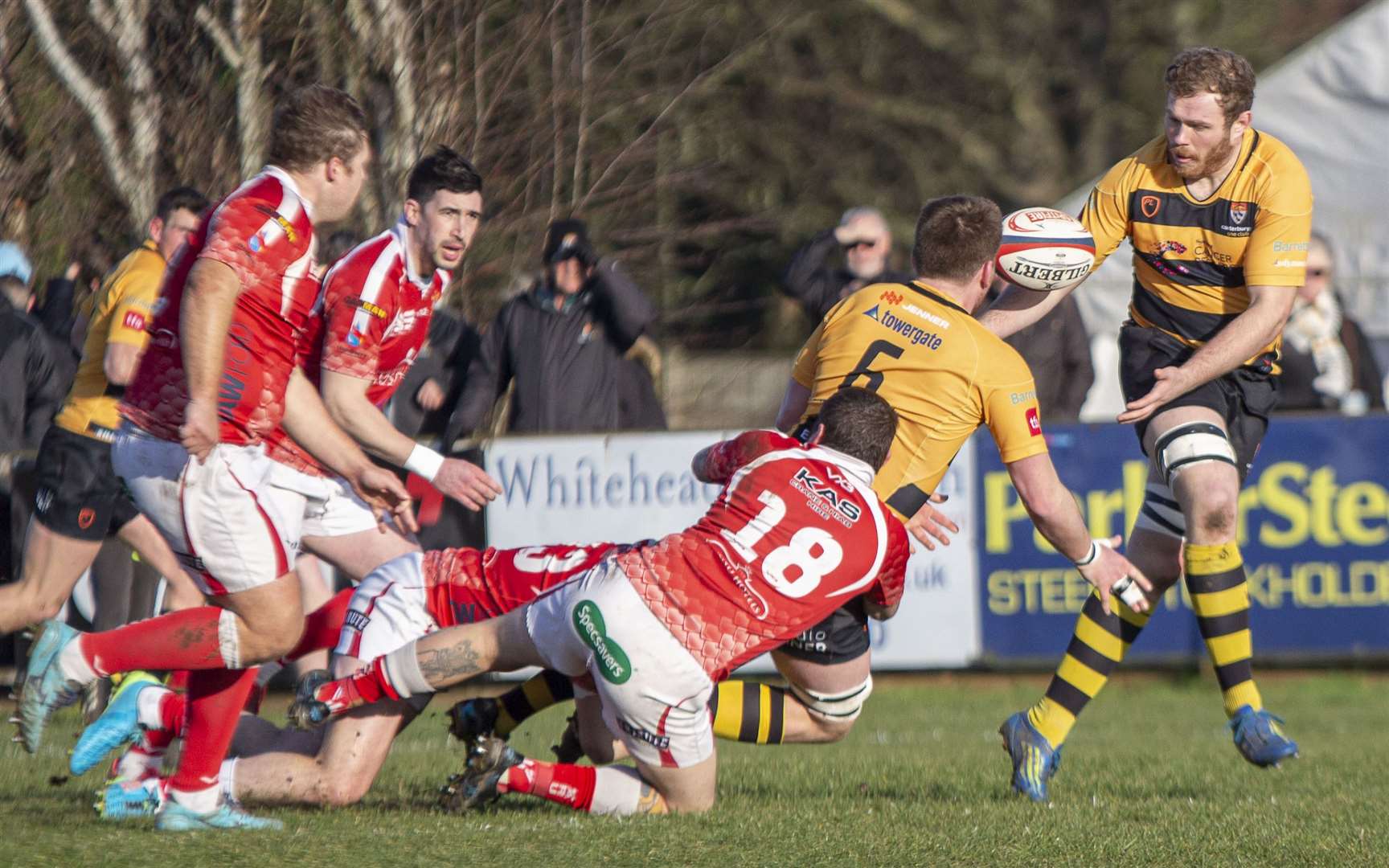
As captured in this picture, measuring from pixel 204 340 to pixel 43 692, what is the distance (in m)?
1.36

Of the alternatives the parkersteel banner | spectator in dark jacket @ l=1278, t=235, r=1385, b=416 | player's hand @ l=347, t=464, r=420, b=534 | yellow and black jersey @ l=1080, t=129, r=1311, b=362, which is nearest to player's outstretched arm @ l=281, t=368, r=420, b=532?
player's hand @ l=347, t=464, r=420, b=534

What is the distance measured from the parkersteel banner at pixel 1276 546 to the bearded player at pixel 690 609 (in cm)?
465

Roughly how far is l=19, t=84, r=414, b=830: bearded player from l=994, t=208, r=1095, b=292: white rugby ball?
2209mm

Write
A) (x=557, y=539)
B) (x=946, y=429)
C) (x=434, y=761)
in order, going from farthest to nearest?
1. (x=557, y=539)
2. (x=434, y=761)
3. (x=946, y=429)

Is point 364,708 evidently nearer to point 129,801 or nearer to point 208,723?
point 208,723

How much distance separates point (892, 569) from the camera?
17.4ft

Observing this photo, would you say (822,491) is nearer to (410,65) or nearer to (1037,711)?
(1037,711)

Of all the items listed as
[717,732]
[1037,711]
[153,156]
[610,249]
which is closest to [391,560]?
[717,732]

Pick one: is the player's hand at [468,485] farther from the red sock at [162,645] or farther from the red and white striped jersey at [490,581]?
the red sock at [162,645]

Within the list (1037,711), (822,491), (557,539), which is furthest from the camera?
(557,539)

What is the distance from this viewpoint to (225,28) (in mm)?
8938

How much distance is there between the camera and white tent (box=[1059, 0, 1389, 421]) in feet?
42.1

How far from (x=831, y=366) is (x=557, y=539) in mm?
4344

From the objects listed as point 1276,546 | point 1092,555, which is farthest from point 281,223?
point 1276,546
